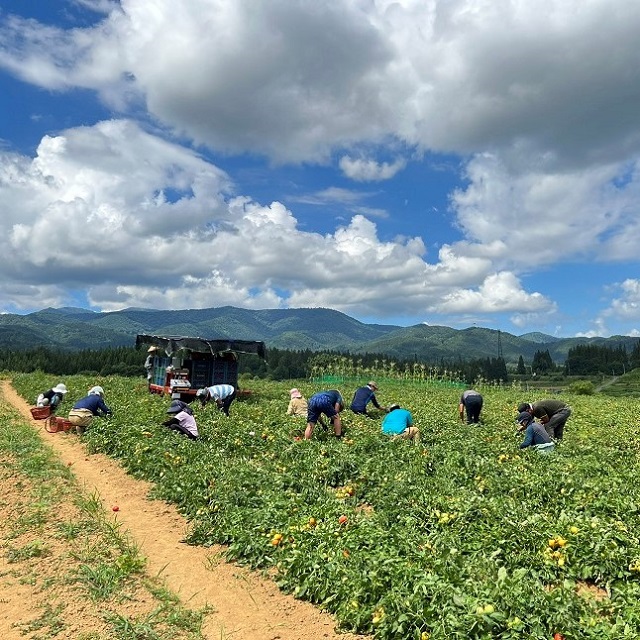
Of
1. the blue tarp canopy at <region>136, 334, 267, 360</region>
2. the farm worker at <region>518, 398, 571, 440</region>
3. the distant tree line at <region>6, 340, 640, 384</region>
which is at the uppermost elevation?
the blue tarp canopy at <region>136, 334, 267, 360</region>

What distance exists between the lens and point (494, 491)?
9.74 m

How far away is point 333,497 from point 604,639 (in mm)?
5263

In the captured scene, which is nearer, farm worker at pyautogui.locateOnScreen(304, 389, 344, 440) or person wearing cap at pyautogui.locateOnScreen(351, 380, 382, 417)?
farm worker at pyautogui.locateOnScreen(304, 389, 344, 440)

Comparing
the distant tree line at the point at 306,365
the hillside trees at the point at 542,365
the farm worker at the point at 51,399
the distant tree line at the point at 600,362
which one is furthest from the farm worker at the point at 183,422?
the hillside trees at the point at 542,365

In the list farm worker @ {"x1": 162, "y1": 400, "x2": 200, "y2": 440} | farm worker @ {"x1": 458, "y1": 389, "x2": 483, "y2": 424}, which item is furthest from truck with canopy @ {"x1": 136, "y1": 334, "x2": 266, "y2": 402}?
farm worker @ {"x1": 458, "y1": 389, "x2": 483, "y2": 424}

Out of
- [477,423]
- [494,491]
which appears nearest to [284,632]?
[494,491]

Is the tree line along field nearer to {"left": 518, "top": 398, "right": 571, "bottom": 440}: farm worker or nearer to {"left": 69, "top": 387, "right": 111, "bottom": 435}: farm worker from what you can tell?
{"left": 518, "top": 398, "right": 571, "bottom": 440}: farm worker

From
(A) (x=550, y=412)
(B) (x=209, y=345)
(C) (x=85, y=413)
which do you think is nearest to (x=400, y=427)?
(A) (x=550, y=412)

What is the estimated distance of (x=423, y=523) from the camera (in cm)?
804

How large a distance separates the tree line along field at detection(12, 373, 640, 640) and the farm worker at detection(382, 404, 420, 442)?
0.49m

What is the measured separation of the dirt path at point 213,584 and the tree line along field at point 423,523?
0.80 ft

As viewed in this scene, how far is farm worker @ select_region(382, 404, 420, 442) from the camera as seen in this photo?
14695mm

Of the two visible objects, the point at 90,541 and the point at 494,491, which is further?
the point at 494,491

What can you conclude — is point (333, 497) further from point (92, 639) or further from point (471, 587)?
point (92, 639)
